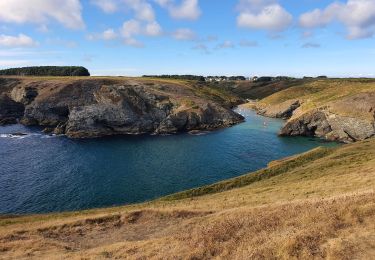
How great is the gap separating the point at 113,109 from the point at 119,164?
165 feet

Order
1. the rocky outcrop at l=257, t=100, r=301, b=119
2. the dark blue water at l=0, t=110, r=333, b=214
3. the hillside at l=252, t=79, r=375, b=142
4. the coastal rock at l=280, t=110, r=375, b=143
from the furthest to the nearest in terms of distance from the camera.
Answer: the rocky outcrop at l=257, t=100, r=301, b=119
the hillside at l=252, t=79, r=375, b=142
the coastal rock at l=280, t=110, r=375, b=143
the dark blue water at l=0, t=110, r=333, b=214

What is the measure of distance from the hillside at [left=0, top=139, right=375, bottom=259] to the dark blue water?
67.5ft

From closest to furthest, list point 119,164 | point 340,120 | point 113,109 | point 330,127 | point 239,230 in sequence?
point 239,230, point 119,164, point 340,120, point 330,127, point 113,109

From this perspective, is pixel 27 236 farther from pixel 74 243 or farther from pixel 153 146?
pixel 153 146

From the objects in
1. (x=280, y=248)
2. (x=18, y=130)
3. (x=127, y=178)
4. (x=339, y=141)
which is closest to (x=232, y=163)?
(x=127, y=178)

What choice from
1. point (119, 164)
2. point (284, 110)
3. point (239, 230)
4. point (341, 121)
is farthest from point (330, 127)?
point (239, 230)

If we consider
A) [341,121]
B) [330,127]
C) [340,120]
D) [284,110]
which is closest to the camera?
[341,121]

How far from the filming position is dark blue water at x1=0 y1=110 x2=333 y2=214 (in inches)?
2685

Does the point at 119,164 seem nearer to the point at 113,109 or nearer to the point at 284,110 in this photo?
the point at 113,109

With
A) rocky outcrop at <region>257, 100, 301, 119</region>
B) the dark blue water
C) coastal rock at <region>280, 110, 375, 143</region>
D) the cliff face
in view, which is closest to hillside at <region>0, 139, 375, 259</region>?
the dark blue water

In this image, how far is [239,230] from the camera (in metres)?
27.7

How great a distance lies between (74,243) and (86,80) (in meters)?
145

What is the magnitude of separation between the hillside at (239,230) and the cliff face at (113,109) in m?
87.8

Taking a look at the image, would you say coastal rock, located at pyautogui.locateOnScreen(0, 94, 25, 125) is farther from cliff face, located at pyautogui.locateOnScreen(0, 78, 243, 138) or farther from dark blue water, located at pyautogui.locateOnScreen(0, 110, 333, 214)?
dark blue water, located at pyautogui.locateOnScreen(0, 110, 333, 214)
